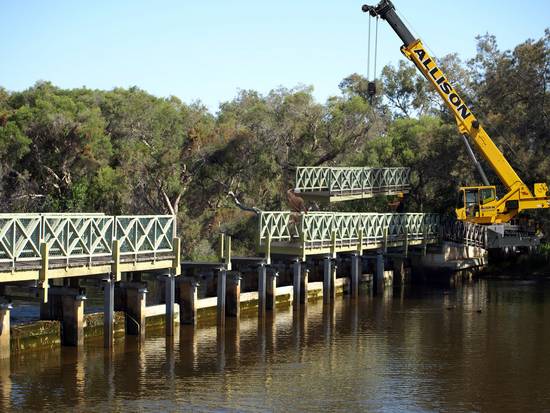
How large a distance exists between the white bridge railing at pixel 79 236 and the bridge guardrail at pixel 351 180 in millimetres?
22796

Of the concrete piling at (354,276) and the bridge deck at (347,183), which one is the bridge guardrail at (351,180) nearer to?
the bridge deck at (347,183)

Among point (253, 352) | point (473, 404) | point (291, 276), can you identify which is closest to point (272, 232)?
point (291, 276)

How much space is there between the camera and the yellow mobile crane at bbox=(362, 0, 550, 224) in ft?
170

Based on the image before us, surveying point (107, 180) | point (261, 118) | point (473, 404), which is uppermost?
point (261, 118)

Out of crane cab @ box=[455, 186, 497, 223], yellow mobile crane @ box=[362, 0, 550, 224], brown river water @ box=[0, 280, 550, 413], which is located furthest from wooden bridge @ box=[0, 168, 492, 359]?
yellow mobile crane @ box=[362, 0, 550, 224]

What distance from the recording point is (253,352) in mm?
29828

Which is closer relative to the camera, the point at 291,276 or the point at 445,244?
the point at 291,276

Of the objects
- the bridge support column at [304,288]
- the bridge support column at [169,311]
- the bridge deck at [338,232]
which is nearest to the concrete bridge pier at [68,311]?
the bridge support column at [169,311]

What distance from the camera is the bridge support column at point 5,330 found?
24469mm

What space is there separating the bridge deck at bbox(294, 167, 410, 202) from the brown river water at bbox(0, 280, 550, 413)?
1595cm

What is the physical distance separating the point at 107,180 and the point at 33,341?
3500 cm

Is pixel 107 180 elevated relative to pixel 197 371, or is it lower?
elevated

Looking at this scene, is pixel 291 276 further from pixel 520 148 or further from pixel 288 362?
pixel 520 148

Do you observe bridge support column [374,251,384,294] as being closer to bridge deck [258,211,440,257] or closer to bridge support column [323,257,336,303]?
bridge deck [258,211,440,257]
